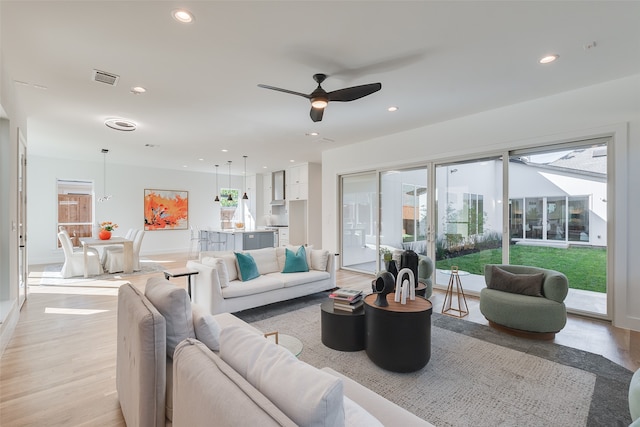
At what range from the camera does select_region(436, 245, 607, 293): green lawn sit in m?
3.74

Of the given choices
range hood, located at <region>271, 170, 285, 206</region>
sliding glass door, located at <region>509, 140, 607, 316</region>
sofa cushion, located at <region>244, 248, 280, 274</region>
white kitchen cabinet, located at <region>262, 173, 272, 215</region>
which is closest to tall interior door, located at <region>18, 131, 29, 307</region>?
sofa cushion, located at <region>244, 248, 280, 274</region>

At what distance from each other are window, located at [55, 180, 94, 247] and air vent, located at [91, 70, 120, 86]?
6.56 metres

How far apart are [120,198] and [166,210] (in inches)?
50.7

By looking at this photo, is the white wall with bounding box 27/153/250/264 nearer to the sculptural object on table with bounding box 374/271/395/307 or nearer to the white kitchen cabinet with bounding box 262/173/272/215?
the white kitchen cabinet with bounding box 262/173/272/215

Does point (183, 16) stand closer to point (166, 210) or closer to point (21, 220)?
point (21, 220)

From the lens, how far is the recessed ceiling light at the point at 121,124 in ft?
15.3

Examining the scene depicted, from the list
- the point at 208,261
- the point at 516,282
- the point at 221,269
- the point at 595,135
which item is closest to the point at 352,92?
the point at 221,269

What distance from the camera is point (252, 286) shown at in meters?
3.79

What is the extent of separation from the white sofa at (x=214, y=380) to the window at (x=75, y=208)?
8.24 metres

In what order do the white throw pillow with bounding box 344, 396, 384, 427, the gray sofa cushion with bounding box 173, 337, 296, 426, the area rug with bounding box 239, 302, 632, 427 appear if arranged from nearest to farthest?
the gray sofa cushion with bounding box 173, 337, 296, 426 → the white throw pillow with bounding box 344, 396, 384, 427 → the area rug with bounding box 239, 302, 632, 427

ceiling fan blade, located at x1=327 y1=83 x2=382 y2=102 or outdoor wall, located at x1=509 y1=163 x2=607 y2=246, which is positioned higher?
ceiling fan blade, located at x1=327 y1=83 x2=382 y2=102

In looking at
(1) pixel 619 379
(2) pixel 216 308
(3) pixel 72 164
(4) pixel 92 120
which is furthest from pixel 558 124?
(3) pixel 72 164

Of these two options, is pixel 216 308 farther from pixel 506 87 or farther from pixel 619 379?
pixel 506 87

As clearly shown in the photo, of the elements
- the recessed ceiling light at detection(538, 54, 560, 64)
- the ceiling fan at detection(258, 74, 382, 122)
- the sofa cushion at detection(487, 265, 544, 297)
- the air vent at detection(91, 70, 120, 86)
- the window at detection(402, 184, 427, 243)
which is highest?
the recessed ceiling light at detection(538, 54, 560, 64)
